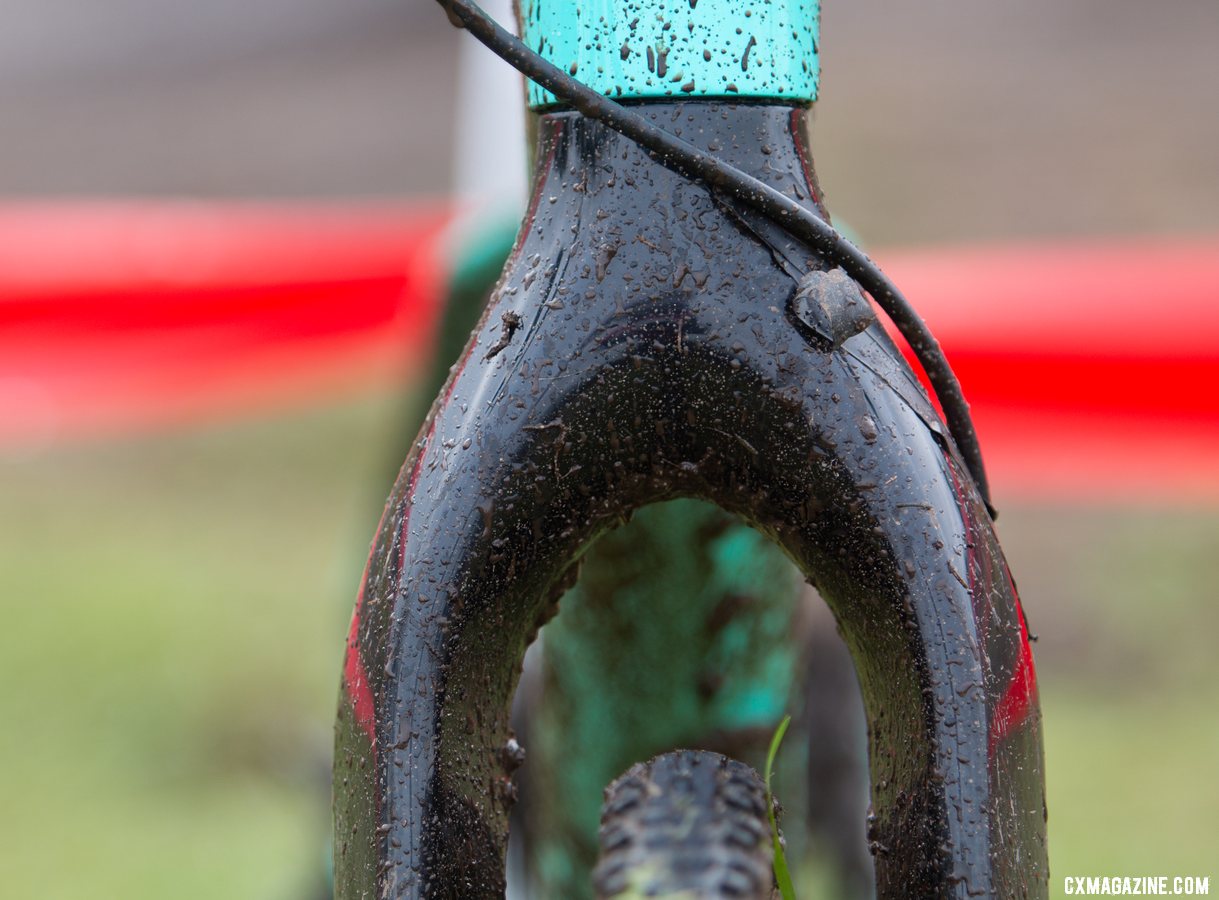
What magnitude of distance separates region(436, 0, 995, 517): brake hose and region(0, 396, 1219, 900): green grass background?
94 cm

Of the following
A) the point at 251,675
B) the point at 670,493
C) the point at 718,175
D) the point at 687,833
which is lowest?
the point at 687,833

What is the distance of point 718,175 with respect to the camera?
0.70 metres

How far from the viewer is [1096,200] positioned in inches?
311

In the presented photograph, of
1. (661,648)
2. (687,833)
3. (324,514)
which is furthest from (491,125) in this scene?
(324,514)

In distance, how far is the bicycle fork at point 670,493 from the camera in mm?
672

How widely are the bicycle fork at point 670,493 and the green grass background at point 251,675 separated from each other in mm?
937

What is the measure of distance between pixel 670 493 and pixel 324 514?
4.23 meters

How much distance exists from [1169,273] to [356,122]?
9.33 meters

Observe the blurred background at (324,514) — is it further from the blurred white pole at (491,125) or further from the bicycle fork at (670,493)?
the bicycle fork at (670,493)

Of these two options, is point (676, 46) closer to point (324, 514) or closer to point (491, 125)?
point (491, 125)

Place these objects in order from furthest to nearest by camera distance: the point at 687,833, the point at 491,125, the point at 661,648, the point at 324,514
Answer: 1. the point at 324,514
2. the point at 491,125
3. the point at 661,648
4. the point at 687,833

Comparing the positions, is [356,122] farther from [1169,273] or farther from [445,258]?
[445,258]

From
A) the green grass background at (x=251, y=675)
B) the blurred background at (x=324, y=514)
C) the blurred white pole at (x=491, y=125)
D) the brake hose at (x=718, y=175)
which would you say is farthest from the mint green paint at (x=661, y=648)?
the blurred white pole at (x=491, y=125)

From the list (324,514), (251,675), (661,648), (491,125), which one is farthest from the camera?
(324,514)
